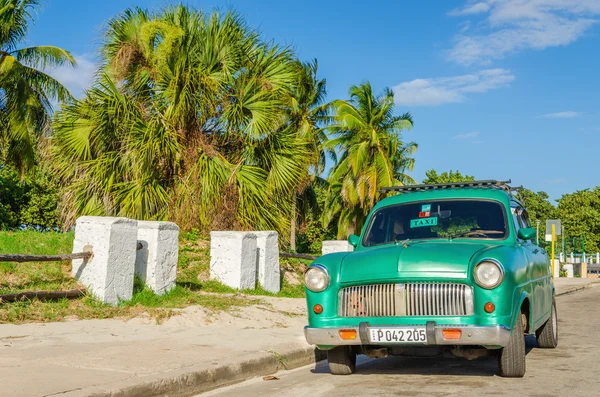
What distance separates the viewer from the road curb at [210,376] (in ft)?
18.3

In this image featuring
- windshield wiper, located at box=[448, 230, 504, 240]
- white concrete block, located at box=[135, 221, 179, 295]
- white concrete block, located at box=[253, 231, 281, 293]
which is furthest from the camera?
white concrete block, located at box=[253, 231, 281, 293]

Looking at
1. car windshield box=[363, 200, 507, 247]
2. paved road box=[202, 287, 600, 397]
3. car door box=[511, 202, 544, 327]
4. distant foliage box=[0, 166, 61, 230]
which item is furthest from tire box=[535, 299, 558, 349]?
distant foliage box=[0, 166, 61, 230]

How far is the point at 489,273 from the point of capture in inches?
245

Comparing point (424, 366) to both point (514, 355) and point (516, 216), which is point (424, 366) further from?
point (516, 216)

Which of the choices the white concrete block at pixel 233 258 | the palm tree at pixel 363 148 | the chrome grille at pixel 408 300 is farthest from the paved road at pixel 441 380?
the palm tree at pixel 363 148

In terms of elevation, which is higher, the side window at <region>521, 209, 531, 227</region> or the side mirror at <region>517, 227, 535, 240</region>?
the side window at <region>521, 209, 531, 227</region>

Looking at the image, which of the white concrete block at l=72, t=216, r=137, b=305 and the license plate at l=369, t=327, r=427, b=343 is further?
the white concrete block at l=72, t=216, r=137, b=305

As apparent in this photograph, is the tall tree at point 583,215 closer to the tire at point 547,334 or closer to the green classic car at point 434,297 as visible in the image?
the tire at point 547,334

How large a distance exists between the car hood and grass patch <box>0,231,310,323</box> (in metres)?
4.06

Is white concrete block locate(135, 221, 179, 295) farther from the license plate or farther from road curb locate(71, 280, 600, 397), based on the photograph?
the license plate

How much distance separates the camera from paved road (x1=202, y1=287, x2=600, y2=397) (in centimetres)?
617

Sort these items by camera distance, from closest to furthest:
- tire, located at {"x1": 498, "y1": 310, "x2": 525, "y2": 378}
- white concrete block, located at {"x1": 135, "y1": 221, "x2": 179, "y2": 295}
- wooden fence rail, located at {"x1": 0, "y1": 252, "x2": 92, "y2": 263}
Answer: tire, located at {"x1": 498, "y1": 310, "x2": 525, "y2": 378} < wooden fence rail, located at {"x1": 0, "y1": 252, "x2": 92, "y2": 263} < white concrete block, located at {"x1": 135, "y1": 221, "x2": 179, "y2": 295}

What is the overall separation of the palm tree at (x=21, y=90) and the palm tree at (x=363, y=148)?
62.5ft

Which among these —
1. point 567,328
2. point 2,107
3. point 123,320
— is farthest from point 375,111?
point 123,320
